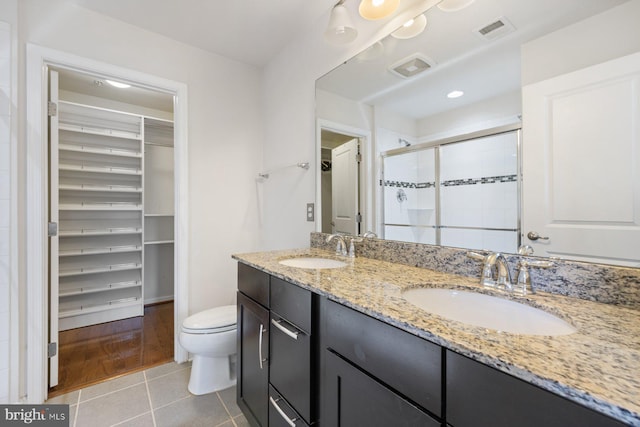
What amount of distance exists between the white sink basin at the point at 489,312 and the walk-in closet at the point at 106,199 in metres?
2.51

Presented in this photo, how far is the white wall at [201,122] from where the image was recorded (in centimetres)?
154

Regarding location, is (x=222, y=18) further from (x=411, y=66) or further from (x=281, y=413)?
(x=281, y=413)

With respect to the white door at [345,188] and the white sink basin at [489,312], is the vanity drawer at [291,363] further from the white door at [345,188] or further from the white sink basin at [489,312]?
the white door at [345,188]

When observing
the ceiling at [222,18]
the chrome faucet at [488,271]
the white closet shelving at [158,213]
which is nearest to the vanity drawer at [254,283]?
the chrome faucet at [488,271]

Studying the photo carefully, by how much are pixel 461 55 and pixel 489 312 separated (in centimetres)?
99

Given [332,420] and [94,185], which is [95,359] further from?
[332,420]

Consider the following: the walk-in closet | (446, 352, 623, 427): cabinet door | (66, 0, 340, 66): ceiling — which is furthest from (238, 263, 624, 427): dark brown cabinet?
the walk-in closet

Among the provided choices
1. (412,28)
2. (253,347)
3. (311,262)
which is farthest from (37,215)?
(412,28)

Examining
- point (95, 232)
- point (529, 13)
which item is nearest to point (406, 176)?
point (529, 13)

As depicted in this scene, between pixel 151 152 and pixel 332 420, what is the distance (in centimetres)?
338

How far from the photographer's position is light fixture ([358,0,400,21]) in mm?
1234

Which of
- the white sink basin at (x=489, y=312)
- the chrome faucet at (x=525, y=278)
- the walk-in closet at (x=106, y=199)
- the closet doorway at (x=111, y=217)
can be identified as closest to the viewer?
the white sink basin at (x=489, y=312)

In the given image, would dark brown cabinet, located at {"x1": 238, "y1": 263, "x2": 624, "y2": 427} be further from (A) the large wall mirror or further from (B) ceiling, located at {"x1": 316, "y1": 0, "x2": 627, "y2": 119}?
(B) ceiling, located at {"x1": 316, "y1": 0, "x2": 627, "y2": 119}

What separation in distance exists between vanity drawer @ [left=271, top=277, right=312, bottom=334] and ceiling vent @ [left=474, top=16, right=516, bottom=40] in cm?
116
